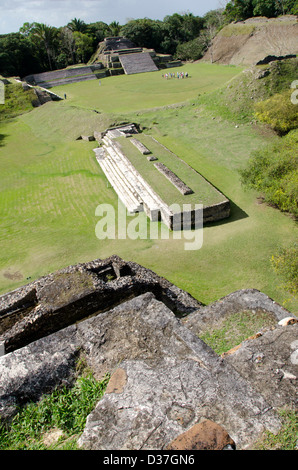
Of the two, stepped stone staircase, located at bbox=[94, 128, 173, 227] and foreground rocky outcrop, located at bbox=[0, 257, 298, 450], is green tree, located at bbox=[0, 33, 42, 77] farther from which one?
foreground rocky outcrop, located at bbox=[0, 257, 298, 450]

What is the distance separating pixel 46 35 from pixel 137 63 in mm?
12673

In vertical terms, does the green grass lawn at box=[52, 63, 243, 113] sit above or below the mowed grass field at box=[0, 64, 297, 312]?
above

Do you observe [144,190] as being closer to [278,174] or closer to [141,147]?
[141,147]

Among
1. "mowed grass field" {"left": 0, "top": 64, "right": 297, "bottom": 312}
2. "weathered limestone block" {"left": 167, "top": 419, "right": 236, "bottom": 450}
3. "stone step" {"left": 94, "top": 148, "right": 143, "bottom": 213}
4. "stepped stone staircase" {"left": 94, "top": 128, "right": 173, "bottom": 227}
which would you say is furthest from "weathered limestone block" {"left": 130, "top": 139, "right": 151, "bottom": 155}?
"weathered limestone block" {"left": 167, "top": 419, "right": 236, "bottom": 450}

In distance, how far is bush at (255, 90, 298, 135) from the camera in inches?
663

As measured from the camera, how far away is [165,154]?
16359 mm

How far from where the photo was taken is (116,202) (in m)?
14.1

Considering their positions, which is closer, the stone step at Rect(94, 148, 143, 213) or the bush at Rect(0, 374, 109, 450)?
the bush at Rect(0, 374, 109, 450)

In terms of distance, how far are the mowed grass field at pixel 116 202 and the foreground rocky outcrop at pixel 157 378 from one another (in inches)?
162

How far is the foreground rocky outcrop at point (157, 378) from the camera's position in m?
3.67

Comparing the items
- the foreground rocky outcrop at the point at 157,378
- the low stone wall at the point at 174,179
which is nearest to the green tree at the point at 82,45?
the low stone wall at the point at 174,179

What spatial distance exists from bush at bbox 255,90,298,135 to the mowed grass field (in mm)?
959

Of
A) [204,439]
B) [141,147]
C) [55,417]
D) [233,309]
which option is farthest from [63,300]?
[141,147]

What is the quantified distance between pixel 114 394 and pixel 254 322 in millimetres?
3749
